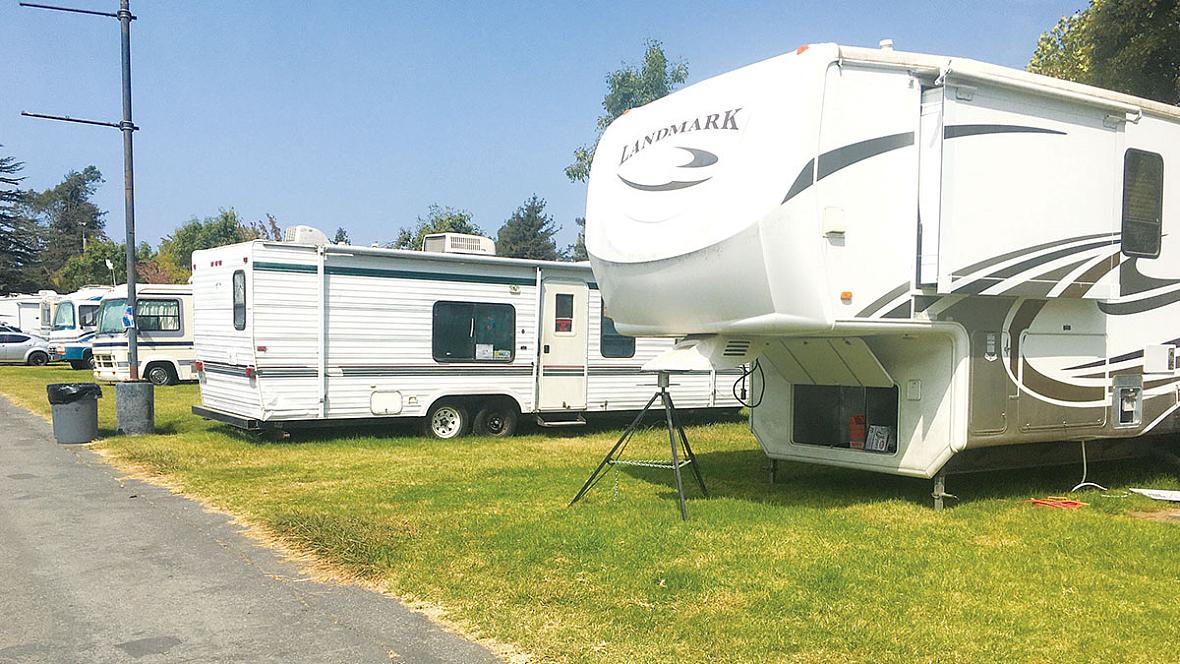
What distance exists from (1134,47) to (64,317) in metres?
28.6

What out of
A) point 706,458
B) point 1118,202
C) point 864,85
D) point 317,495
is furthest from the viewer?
point 706,458

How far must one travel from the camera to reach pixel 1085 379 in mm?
8320

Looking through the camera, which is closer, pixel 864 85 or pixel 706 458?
pixel 864 85

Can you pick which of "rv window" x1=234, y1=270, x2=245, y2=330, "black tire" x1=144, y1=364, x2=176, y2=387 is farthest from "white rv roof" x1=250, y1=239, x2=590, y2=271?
"black tire" x1=144, y1=364, x2=176, y2=387

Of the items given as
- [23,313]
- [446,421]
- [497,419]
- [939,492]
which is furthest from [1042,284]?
[23,313]

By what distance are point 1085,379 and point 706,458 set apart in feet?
14.3

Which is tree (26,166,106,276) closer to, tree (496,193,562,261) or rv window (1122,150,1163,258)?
tree (496,193,562,261)

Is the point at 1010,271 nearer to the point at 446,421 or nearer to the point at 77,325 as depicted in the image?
the point at 446,421

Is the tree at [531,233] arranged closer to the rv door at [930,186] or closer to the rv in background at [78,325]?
the rv in background at [78,325]

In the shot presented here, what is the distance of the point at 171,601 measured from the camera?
600 centimetres

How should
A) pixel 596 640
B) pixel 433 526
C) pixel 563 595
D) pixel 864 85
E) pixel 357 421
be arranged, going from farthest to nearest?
pixel 357 421 < pixel 433 526 < pixel 864 85 < pixel 563 595 < pixel 596 640

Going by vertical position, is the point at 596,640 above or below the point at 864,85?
below

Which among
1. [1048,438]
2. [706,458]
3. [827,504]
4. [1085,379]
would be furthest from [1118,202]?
[706,458]

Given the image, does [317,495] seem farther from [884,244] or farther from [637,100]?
[637,100]
